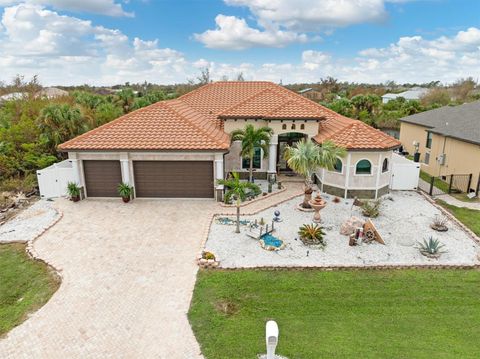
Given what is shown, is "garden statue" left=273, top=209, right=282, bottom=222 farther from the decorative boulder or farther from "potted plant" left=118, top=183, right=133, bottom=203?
"potted plant" left=118, top=183, right=133, bottom=203

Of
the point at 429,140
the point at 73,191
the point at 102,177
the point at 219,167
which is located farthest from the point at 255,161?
the point at 429,140

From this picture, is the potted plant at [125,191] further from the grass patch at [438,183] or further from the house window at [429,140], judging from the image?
the house window at [429,140]

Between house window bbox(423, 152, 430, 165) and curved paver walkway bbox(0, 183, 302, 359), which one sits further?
house window bbox(423, 152, 430, 165)

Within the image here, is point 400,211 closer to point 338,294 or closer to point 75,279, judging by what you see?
point 338,294

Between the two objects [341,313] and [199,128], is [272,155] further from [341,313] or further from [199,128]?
[341,313]

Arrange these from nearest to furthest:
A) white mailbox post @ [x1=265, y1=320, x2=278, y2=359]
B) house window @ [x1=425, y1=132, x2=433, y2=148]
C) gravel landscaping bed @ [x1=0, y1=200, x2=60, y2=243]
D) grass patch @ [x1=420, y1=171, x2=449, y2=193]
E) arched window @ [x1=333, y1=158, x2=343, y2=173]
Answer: white mailbox post @ [x1=265, y1=320, x2=278, y2=359], gravel landscaping bed @ [x1=0, y1=200, x2=60, y2=243], arched window @ [x1=333, y1=158, x2=343, y2=173], grass patch @ [x1=420, y1=171, x2=449, y2=193], house window @ [x1=425, y1=132, x2=433, y2=148]

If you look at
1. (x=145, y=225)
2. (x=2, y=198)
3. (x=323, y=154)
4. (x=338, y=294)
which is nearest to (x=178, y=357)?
(x=338, y=294)

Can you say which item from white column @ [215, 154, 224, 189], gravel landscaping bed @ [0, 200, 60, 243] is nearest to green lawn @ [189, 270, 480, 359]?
white column @ [215, 154, 224, 189]
